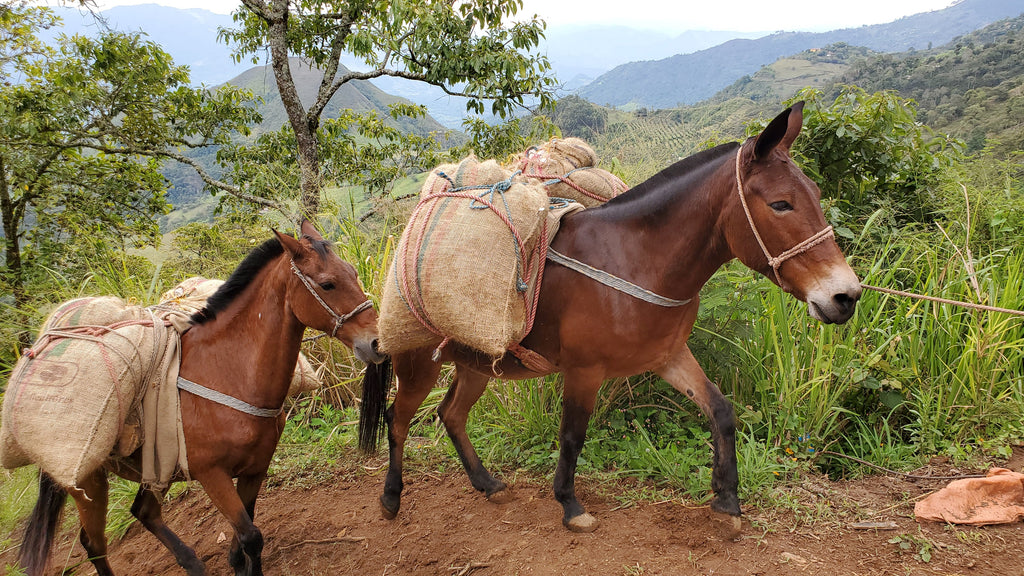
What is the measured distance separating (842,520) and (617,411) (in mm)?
1388

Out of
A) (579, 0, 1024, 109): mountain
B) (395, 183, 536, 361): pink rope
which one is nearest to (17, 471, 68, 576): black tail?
(395, 183, 536, 361): pink rope

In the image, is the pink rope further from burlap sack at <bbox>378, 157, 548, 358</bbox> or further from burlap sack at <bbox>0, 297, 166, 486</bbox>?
burlap sack at <bbox>0, 297, 166, 486</bbox>

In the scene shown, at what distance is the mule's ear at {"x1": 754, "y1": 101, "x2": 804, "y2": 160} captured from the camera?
196 cm

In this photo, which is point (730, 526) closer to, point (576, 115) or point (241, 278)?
point (241, 278)

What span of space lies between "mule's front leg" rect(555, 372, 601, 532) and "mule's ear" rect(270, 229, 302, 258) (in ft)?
4.61

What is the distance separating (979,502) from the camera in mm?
2400

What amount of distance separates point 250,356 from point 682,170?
2.20 m

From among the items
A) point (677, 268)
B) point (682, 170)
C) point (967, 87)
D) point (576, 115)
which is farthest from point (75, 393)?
point (967, 87)

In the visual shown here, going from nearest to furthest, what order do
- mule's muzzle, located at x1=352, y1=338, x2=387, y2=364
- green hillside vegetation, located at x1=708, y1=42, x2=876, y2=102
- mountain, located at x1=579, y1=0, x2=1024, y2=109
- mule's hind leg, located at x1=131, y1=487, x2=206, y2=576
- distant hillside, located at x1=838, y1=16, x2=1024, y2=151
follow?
mule's muzzle, located at x1=352, y1=338, x2=387, y2=364, mule's hind leg, located at x1=131, y1=487, x2=206, y2=576, distant hillside, located at x1=838, y1=16, x2=1024, y2=151, green hillside vegetation, located at x1=708, y1=42, x2=876, y2=102, mountain, located at x1=579, y1=0, x2=1024, y2=109

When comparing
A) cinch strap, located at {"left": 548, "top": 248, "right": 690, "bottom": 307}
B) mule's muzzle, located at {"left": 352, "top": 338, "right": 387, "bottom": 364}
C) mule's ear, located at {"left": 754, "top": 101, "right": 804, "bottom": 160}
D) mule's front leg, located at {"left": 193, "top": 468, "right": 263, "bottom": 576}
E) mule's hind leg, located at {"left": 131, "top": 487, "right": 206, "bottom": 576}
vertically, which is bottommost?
mule's hind leg, located at {"left": 131, "top": 487, "right": 206, "bottom": 576}

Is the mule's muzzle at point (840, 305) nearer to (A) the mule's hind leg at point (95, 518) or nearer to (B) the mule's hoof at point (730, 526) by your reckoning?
(B) the mule's hoof at point (730, 526)

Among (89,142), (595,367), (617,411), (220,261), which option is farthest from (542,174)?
(89,142)

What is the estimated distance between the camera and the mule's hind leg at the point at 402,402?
3160mm

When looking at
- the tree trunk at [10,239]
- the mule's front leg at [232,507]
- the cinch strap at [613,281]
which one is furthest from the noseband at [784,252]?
the tree trunk at [10,239]
